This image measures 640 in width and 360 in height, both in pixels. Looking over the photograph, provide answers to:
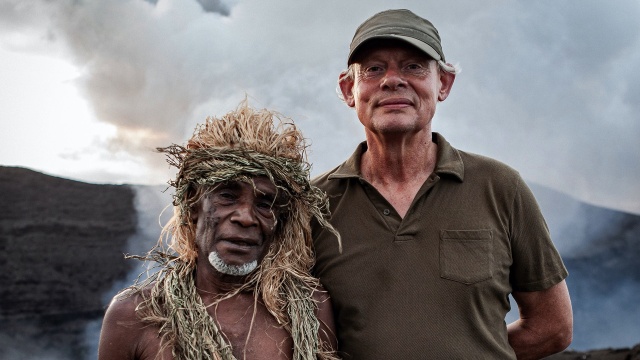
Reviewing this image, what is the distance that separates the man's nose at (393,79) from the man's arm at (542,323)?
5.12 feet

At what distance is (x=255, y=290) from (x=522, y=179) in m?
1.82

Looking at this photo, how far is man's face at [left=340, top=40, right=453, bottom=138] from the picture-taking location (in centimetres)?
378

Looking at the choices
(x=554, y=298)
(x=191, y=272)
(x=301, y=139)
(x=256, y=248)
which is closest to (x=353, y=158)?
(x=301, y=139)

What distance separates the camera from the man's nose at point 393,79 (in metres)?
3.79

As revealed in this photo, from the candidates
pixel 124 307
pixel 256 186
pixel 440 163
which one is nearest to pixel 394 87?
pixel 440 163

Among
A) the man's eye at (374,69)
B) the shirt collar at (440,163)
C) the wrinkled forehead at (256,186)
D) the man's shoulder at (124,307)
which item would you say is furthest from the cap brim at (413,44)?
the man's shoulder at (124,307)

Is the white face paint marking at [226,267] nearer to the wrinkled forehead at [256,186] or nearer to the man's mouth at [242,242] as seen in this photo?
the man's mouth at [242,242]

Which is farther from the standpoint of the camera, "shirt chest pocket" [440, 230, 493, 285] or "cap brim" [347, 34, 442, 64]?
"cap brim" [347, 34, 442, 64]

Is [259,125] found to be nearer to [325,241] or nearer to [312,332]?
[325,241]

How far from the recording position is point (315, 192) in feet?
12.6

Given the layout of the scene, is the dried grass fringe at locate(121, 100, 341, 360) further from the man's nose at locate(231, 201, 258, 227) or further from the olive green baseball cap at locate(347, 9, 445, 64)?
the olive green baseball cap at locate(347, 9, 445, 64)

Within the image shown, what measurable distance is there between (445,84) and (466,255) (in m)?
Answer: 1.27

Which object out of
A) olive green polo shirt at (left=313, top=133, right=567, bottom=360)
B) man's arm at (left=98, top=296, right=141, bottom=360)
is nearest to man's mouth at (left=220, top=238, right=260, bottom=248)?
olive green polo shirt at (left=313, top=133, right=567, bottom=360)

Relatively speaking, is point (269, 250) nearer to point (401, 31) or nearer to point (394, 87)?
point (394, 87)
